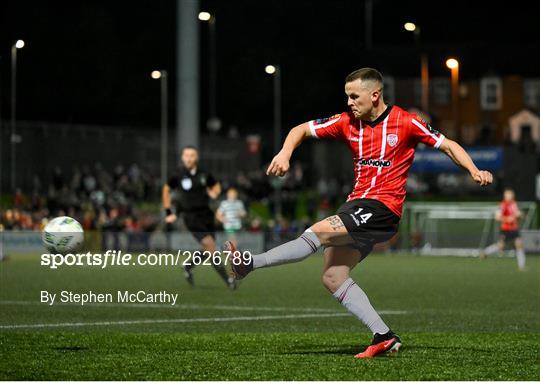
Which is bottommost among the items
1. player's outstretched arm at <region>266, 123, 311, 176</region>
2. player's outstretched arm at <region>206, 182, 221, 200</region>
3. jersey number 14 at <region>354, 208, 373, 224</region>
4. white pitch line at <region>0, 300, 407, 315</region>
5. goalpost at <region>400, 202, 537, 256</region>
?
white pitch line at <region>0, 300, 407, 315</region>

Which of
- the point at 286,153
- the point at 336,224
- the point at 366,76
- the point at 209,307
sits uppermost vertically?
the point at 366,76

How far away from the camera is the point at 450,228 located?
155 ft

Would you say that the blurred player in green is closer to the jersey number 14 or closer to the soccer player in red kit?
the soccer player in red kit

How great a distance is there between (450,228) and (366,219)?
1463 inches

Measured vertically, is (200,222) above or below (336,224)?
below

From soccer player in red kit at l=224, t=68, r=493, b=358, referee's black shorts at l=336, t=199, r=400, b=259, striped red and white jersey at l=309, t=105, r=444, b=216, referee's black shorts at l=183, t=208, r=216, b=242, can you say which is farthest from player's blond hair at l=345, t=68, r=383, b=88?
referee's black shorts at l=183, t=208, r=216, b=242

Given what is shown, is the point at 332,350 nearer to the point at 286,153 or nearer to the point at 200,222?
the point at 286,153

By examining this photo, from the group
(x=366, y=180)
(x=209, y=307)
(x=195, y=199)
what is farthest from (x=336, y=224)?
(x=195, y=199)

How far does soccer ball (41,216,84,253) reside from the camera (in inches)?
464

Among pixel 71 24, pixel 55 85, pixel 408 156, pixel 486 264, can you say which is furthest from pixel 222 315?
pixel 71 24

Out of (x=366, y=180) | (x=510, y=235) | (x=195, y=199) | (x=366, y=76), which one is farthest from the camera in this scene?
(x=510, y=235)

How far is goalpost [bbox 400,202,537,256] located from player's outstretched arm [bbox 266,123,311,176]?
3202 cm

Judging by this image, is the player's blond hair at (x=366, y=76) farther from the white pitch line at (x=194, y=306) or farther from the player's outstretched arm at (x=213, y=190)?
the player's outstretched arm at (x=213, y=190)

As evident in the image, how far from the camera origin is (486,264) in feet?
116
